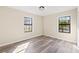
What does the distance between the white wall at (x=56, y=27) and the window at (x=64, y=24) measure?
0.94 feet

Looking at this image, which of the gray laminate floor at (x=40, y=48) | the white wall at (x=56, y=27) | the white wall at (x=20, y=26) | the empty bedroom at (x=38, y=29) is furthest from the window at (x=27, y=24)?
the gray laminate floor at (x=40, y=48)

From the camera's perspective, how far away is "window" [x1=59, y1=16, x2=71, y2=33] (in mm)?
4844

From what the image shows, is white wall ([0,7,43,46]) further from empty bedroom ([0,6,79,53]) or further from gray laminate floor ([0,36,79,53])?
gray laminate floor ([0,36,79,53])

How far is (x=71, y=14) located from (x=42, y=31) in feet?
11.3

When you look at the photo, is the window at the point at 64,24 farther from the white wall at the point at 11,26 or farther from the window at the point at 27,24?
the white wall at the point at 11,26

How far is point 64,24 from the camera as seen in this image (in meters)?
5.14

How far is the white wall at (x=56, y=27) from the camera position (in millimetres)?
4266

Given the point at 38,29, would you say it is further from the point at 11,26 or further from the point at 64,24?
the point at 11,26

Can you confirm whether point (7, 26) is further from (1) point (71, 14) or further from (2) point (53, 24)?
(1) point (71, 14)

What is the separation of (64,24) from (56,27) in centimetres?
72

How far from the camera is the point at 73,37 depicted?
434cm
